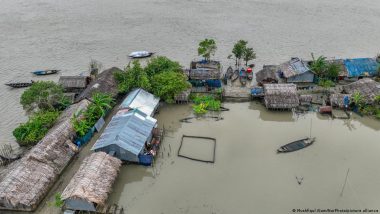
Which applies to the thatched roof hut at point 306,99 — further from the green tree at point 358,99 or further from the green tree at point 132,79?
the green tree at point 132,79

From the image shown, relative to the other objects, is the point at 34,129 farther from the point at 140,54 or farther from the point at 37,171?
the point at 140,54

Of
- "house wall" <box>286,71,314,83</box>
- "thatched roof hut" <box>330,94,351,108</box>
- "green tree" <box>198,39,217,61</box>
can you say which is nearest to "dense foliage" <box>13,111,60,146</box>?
"green tree" <box>198,39,217,61</box>

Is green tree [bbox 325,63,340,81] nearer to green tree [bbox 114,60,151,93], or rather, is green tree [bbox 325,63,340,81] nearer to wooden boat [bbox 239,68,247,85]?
wooden boat [bbox 239,68,247,85]

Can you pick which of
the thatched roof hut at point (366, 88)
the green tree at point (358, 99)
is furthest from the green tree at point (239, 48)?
the green tree at point (358, 99)

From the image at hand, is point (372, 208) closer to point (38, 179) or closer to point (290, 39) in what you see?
point (38, 179)

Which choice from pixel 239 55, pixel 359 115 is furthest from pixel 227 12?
pixel 359 115

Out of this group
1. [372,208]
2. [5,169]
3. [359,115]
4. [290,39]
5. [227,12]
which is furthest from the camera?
[227,12]
